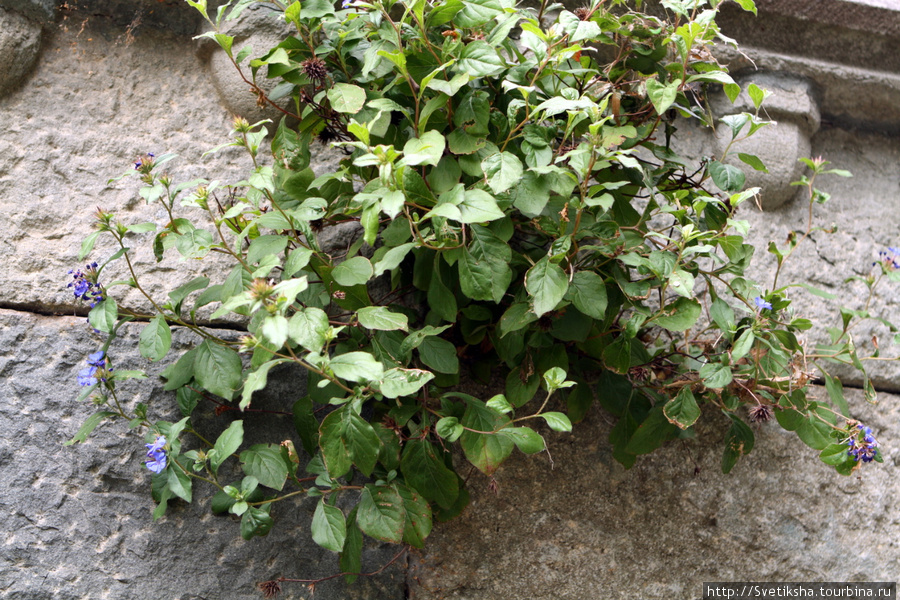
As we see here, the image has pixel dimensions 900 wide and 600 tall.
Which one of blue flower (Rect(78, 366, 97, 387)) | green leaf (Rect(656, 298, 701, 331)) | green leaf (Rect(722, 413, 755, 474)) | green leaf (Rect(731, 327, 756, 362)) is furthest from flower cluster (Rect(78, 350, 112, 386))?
green leaf (Rect(722, 413, 755, 474))

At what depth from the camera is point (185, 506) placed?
1212 millimetres

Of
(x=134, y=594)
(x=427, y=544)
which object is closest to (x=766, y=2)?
(x=427, y=544)

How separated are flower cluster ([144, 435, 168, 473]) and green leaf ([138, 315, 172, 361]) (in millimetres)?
138

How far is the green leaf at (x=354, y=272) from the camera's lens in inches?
41.8

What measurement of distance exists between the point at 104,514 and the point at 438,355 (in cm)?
67

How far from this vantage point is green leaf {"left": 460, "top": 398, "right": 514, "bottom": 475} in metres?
1.09

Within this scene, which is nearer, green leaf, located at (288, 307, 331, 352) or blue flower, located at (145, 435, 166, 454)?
green leaf, located at (288, 307, 331, 352)

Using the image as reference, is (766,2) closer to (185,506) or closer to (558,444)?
(558,444)

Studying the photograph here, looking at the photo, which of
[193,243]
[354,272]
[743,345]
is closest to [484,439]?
[354,272]

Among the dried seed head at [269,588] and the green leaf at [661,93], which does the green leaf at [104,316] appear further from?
the green leaf at [661,93]

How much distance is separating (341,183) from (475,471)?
63 cm

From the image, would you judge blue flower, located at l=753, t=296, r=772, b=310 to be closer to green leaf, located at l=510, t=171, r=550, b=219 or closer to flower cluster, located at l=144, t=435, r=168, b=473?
green leaf, located at l=510, t=171, r=550, b=219

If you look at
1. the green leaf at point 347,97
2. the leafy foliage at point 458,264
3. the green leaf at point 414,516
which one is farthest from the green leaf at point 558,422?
the green leaf at point 347,97

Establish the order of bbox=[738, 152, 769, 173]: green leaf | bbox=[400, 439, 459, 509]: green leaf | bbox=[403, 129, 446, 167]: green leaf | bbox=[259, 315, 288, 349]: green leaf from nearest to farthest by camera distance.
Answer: bbox=[259, 315, 288, 349]: green leaf → bbox=[403, 129, 446, 167]: green leaf → bbox=[400, 439, 459, 509]: green leaf → bbox=[738, 152, 769, 173]: green leaf
